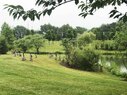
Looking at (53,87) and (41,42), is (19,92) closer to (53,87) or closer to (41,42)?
(53,87)

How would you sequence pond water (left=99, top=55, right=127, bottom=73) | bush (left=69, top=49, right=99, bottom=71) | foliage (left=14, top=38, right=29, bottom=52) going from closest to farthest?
pond water (left=99, top=55, right=127, bottom=73)
bush (left=69, top=49, right=99, bottom=71)
foliage (left=14, top=38, right=29, bottom=52)

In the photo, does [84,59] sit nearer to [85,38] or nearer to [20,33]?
[85,38]

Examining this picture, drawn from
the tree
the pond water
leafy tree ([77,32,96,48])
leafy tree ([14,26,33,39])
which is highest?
leafy tree ([14,26,33,39])

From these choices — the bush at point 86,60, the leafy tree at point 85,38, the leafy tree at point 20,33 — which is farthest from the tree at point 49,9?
the leafy tree at point 20,33

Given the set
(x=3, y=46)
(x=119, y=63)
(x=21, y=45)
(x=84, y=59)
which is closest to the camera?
(x=84, y=59)

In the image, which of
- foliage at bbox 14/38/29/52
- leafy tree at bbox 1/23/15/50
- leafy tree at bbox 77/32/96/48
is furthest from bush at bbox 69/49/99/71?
leafy tree at bbox 1/23/15/50

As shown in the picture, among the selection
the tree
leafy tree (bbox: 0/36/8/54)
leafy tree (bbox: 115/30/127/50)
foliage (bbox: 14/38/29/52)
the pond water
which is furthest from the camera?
foliage (bbox: 14/38/29/52)

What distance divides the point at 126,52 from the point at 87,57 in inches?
540

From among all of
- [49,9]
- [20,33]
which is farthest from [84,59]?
[20,33]

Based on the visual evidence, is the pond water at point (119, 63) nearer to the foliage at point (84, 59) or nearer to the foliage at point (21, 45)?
the foliage at point (84, 59)

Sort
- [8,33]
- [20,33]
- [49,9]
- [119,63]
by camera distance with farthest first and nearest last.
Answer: [20,33], [8,33], [119,63], [49,9]

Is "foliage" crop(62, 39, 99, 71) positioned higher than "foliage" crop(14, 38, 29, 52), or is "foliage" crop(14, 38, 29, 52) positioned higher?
"foliage" crop(14, 38, 29, 52)

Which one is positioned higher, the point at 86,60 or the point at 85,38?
the point at 85,38

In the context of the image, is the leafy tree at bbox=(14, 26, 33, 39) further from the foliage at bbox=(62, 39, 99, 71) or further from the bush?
the bush
